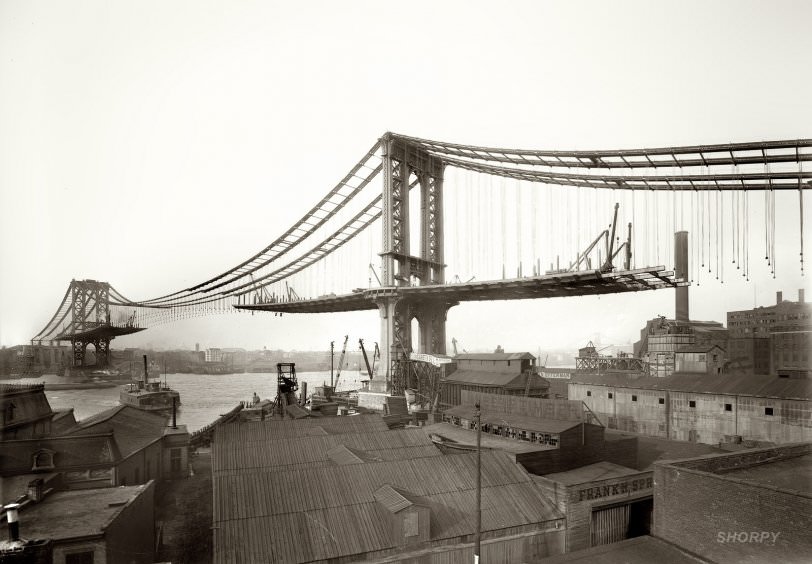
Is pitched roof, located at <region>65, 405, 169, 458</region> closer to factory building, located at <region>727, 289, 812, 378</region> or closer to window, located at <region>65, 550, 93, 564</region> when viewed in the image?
window, located at <region>65, 550, 93, 564</region>

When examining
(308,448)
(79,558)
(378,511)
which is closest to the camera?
(79,558)

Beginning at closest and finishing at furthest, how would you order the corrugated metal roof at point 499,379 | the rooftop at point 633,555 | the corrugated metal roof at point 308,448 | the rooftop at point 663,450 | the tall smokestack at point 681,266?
the rooftop at point 633,555 → the corrugated metal roof at point 308,448 → the rooftop at point 663,450 → the corrugated metal roof at point 499,379 → the tall smokestack at point 681,266

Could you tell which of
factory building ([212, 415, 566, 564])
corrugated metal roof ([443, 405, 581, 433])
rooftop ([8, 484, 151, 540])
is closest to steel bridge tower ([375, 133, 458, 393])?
corrugated metal roof ([443, 405, 581, 433])

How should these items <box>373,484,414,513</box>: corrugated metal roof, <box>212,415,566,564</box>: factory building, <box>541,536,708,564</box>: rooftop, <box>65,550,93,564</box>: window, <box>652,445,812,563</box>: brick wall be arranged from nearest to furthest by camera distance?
<box>652,445,812,563</box>: brick wall → <box>212,415,566,564</box>: factory building → <box>65,550,93,564</box>: window → <box>541,536,708,564</box>: rooftop → <box>373,484,414,513</box>: corrugated metal roof

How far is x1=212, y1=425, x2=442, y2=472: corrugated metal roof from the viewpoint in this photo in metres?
23.0

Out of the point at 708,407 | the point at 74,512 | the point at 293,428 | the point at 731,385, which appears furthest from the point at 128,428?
the point at 731,385

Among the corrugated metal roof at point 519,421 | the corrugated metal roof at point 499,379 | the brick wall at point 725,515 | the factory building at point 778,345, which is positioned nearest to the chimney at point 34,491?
the corrugated metal roof at point 519,421

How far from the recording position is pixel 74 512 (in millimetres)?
19219

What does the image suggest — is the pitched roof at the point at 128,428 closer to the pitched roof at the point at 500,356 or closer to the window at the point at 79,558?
the window at the point at 79,558

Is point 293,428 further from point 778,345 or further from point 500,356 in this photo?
point 778,345

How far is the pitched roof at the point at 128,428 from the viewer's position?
29969 millimetres

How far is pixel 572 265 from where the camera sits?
3753 centimetres

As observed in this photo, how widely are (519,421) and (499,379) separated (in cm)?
1374

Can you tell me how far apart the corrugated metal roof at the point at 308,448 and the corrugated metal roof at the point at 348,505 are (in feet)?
9.65
